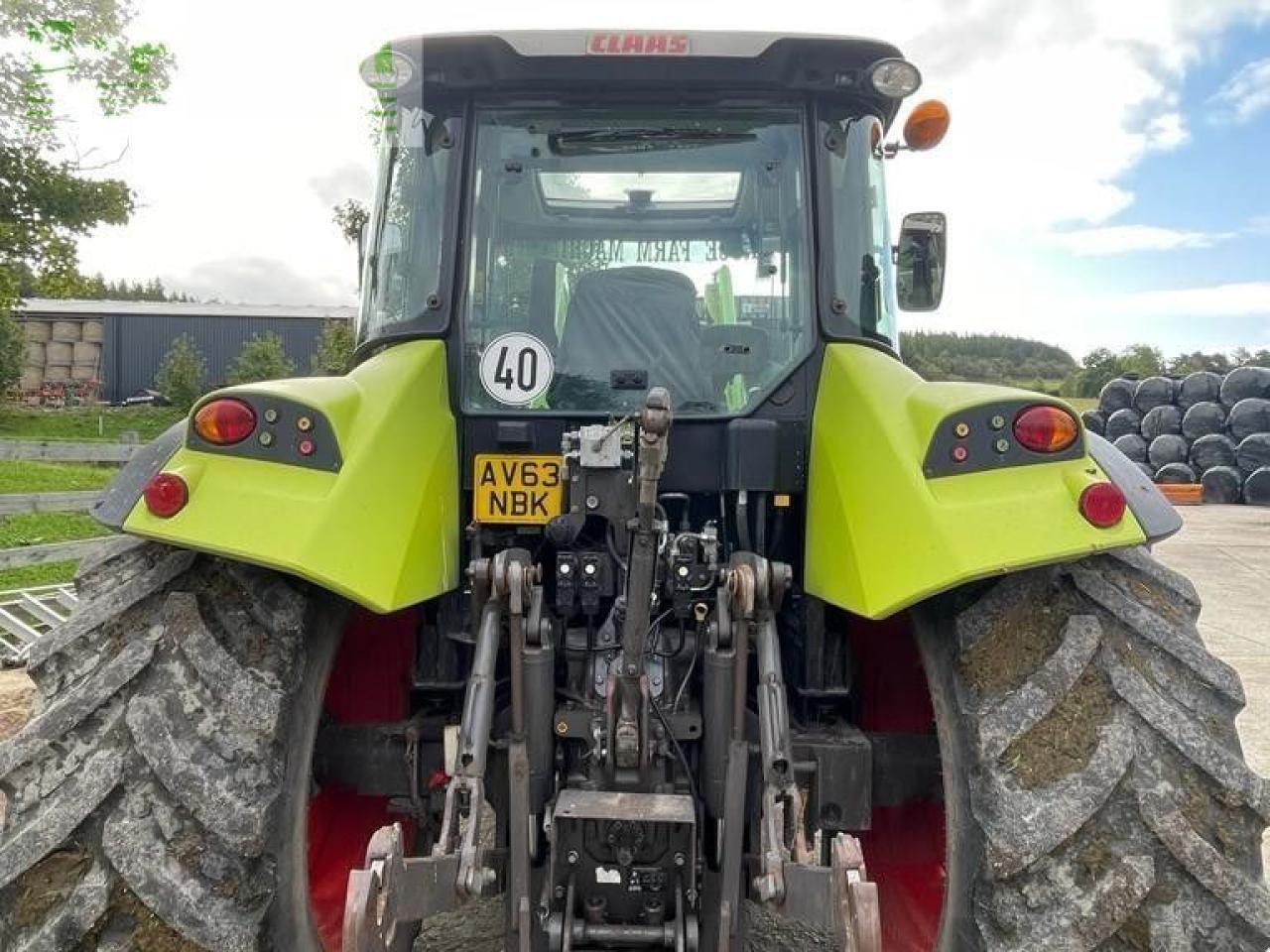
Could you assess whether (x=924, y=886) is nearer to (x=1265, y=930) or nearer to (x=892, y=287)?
→ (x=1265, y=930)

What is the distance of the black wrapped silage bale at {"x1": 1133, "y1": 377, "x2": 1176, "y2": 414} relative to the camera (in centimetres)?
2039

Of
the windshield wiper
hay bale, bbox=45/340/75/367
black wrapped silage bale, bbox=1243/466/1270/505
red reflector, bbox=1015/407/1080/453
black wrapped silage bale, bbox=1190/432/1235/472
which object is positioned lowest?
black wrapped silage bale, bbox=1243/466/1270/505

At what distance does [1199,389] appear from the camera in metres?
19.8

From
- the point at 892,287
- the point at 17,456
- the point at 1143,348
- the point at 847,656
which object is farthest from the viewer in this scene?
the point at 1143,348

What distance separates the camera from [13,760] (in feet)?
6.57

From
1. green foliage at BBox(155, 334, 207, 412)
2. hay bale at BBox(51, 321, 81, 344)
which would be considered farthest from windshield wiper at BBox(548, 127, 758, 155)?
hay bale at BBox(51, 321, 81, 344)

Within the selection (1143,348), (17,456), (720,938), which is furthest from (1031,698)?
(1143,348)

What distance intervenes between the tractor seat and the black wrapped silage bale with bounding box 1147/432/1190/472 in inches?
753

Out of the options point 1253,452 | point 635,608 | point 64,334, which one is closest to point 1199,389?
point 1253,452

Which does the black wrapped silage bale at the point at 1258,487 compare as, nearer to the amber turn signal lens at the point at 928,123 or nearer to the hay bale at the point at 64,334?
the amber turn signal lens at the point at 928,123

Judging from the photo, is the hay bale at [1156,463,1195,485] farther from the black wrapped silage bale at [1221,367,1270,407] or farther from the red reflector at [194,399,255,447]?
the red reflector at [194,399,255,447]

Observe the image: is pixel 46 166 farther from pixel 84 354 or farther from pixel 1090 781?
pixel 84 354

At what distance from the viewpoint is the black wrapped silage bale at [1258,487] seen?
18.2m

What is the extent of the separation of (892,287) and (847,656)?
3.62ft
